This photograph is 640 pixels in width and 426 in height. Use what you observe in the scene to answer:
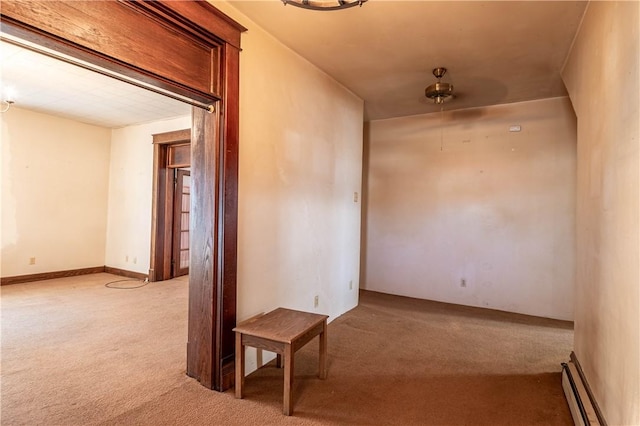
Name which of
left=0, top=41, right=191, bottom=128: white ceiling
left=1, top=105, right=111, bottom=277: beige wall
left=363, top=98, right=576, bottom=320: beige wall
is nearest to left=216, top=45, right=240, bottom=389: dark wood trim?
left=0, top=41, right=191, bottom=128: white ceiling

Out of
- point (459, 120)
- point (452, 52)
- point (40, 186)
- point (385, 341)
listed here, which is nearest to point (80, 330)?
point (385, 341)

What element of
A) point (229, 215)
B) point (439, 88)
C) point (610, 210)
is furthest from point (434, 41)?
point (229, 215)

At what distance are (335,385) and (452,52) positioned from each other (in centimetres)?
285

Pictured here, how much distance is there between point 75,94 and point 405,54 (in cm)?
409

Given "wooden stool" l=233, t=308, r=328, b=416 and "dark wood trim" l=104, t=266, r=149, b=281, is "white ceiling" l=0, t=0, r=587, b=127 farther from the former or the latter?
"dark wood trim" l=104, t=266, r=149, b=281

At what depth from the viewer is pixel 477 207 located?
4.35 metres

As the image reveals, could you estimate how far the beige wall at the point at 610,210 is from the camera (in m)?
1.34

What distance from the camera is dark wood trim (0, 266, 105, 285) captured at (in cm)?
484

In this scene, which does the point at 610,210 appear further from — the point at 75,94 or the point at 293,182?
the point at 75,94

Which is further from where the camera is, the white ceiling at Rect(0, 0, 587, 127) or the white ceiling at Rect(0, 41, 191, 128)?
the white ceiling at Rect(0, 41, 191, 128)

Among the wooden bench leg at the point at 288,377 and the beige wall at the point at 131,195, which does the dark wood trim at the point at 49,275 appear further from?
the wooden bench leg at the point at 288,377

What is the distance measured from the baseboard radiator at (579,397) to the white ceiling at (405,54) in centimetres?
241

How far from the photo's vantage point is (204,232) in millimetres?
2186

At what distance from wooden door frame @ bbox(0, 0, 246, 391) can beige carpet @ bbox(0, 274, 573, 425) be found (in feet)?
1.11
